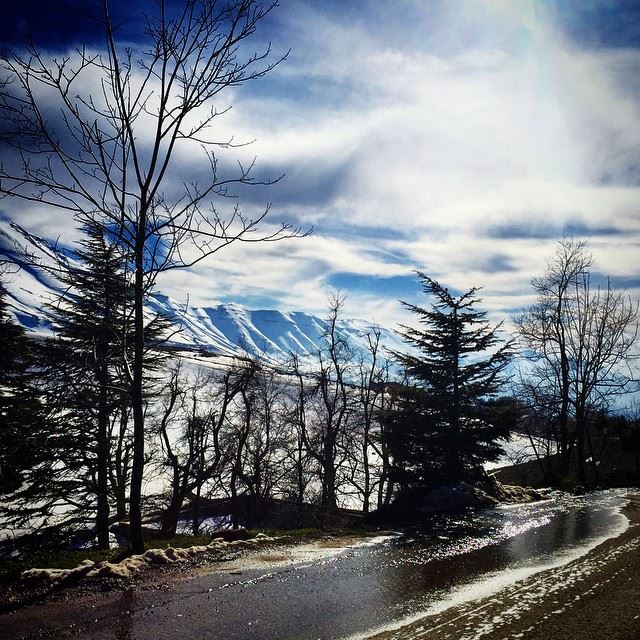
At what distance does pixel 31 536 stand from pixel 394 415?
1329cm

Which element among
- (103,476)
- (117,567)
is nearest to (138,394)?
(117,567)

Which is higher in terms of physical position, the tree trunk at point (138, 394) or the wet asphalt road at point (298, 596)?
the tree trunk at point (138, 394)

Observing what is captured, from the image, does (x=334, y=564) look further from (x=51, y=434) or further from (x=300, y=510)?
(x=300, y=510)

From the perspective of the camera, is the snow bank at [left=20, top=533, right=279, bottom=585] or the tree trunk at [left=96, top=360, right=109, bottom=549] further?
the tree trunk at [left=96, top=360, right=109, bottom=549]

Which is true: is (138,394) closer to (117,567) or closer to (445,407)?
(117,567)

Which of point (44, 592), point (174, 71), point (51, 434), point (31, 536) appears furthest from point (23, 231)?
point (31, 536)

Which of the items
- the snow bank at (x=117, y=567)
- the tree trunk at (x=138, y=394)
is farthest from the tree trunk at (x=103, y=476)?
the snow bank at (x=117, y=567)

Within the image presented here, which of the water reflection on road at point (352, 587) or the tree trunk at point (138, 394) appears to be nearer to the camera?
the water reflection on road at point (352, 587)

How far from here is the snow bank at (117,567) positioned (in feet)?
18.6

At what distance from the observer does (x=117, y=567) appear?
241 inches

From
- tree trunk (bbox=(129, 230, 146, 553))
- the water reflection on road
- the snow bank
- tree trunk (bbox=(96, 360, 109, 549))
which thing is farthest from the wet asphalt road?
tree trunk (bbox=(96, 360, 109, 549))

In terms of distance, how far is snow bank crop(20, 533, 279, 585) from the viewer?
5.66m

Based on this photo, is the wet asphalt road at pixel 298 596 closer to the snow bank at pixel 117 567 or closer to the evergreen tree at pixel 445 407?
the snow bank at pixel 117 567

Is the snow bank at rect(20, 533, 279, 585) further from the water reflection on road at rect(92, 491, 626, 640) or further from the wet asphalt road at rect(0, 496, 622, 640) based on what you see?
the water reflection on road at rect(92, 491, 626, 640)
